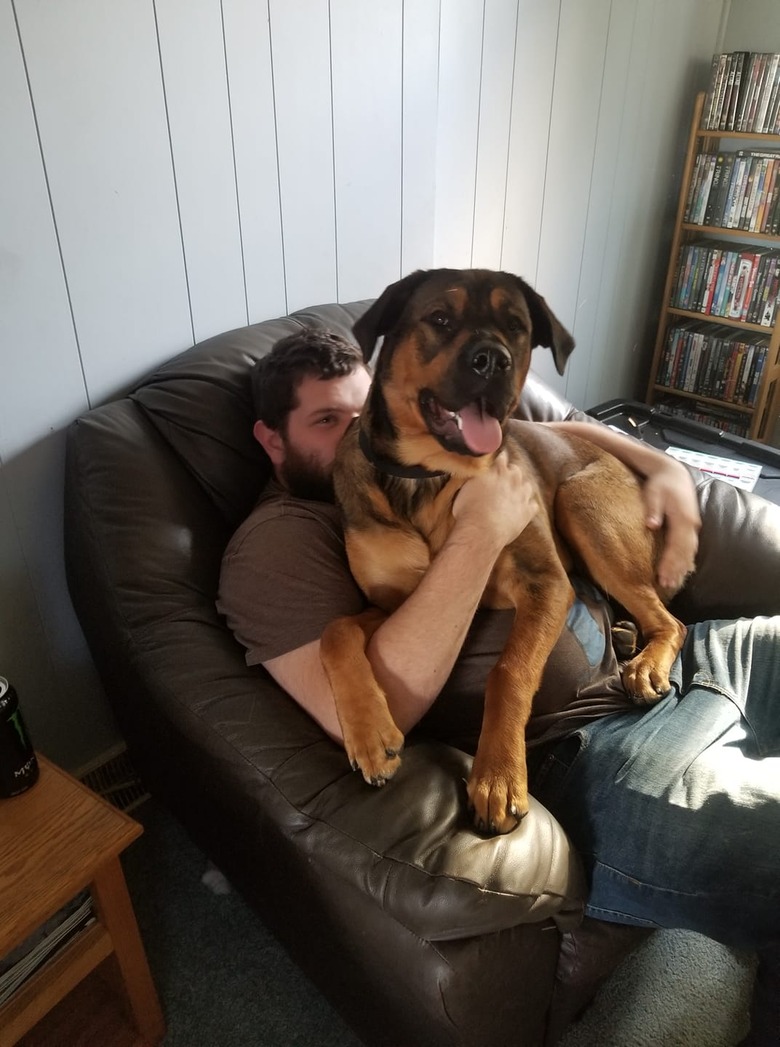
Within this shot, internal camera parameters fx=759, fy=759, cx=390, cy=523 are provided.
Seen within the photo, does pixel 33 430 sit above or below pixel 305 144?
below

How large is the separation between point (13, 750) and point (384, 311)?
105 cm

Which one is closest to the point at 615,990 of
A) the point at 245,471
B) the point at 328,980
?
the point at 328,980

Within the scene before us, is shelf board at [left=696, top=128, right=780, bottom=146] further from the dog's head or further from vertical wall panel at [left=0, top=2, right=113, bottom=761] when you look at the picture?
vertical wall panel at [left=0, top=2, right=113, bottom=761]

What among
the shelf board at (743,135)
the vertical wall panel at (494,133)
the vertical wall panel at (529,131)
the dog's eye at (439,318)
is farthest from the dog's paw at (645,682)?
the shelf board at (743,135)

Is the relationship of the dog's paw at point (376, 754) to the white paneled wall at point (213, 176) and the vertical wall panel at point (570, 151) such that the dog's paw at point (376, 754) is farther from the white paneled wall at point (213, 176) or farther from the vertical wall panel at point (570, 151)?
the vertical wall panel at point (570, 151)

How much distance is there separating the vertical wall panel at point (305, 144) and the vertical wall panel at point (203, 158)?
0.58ft

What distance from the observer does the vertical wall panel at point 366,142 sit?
202 cm

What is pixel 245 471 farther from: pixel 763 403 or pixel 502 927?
pixel 763 403

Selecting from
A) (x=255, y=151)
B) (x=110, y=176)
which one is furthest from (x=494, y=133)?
(x=110, y=176)

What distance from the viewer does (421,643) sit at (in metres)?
1.36

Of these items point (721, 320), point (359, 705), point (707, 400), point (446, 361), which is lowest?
point (707, 400)

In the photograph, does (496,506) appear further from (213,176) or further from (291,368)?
(213,176)

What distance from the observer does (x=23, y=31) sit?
1402 millimetres

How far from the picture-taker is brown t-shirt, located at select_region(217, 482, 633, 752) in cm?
143
